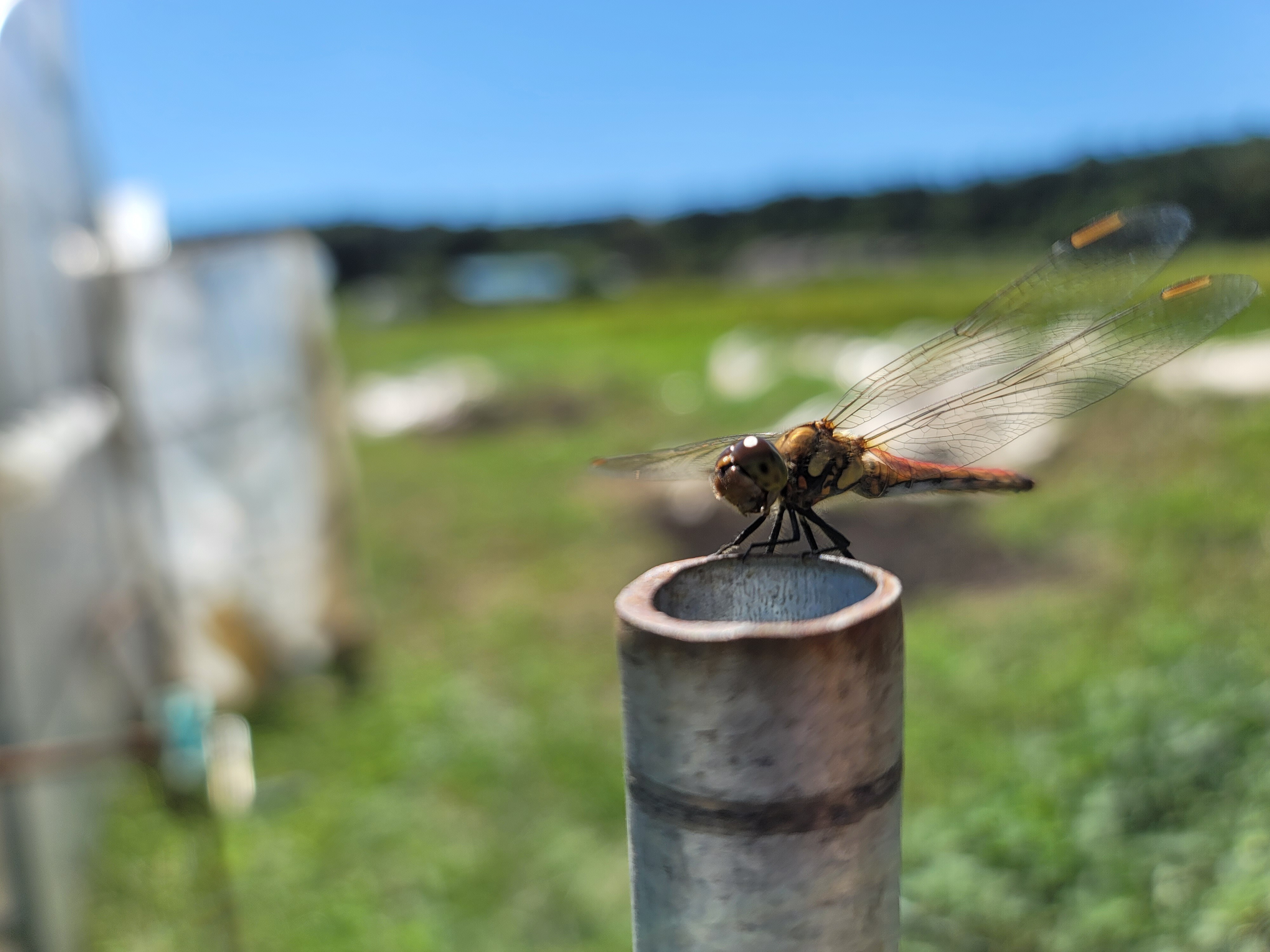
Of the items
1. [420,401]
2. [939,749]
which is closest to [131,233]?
[939,749]

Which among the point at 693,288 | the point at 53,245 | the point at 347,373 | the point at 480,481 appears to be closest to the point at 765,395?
the point at 480,481

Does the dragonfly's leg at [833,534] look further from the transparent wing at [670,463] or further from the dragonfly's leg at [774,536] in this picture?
the transparent wing at [670,463]

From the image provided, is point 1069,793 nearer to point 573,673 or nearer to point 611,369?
point 573,673

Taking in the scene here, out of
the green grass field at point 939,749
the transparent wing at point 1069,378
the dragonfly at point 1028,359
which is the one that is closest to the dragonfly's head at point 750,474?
the dragonfly at point 1028,359

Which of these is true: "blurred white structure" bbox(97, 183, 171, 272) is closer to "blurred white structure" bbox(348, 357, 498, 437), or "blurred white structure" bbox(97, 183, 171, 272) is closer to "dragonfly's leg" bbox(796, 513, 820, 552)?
"dragonfly's leg" bbox(796, 513, 820, 552)

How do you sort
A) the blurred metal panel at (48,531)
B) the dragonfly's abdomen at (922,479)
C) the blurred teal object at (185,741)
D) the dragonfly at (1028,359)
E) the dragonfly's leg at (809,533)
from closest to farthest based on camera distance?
the dragonfly's leg at (809,533) → the dragonfly's abdomen at (922,479) → the dragonfly at (1028,359) → the blurred metal panel at (48,531) → the blurred teal object at (185,741)

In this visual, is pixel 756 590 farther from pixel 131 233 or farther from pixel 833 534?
pixel 131 233

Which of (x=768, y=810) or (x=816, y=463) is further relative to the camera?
(x=816, y=463)
